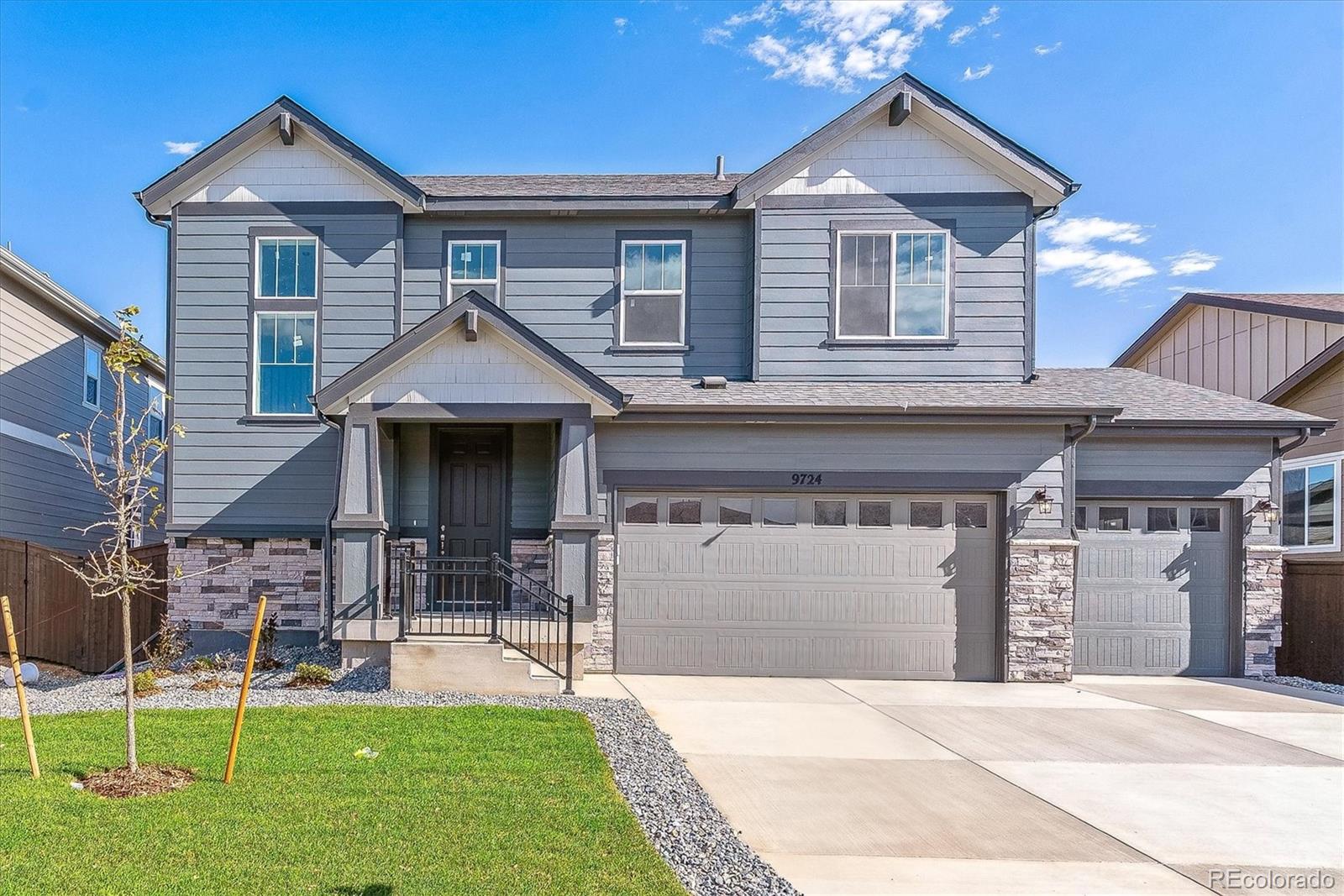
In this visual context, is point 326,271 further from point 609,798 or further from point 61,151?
point 61,151

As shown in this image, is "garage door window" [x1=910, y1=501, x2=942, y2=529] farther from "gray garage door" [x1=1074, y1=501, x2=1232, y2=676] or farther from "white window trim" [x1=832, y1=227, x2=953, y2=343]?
"white window trim" [x1=832, y1=227, x2=953, y2=343]

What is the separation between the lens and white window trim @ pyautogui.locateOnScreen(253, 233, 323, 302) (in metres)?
10.9

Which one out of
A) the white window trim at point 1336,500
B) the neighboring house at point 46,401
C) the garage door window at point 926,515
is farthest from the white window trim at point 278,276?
the white window trim at point 1336,500

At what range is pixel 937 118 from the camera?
10.6 m

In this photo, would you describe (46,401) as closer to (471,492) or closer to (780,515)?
(471,492)

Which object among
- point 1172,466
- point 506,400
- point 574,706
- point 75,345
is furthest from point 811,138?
point 75,345

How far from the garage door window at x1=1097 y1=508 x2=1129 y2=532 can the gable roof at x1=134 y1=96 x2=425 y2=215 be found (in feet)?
33.2

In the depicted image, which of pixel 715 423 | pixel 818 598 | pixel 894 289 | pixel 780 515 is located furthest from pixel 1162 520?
pixel 715 423

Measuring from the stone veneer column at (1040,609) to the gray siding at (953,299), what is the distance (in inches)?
95.2

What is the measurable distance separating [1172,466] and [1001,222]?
13.0 feet

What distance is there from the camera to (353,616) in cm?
878

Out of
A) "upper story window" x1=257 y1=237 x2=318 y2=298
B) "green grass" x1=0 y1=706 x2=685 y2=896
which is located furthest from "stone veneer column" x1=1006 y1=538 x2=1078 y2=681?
"upper story window" x1=257 y1=237 x2=318 y2=298

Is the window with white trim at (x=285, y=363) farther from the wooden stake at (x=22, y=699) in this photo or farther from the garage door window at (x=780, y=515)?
the garage door window at (x=780, y=515)

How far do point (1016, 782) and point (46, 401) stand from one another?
16463 mm
